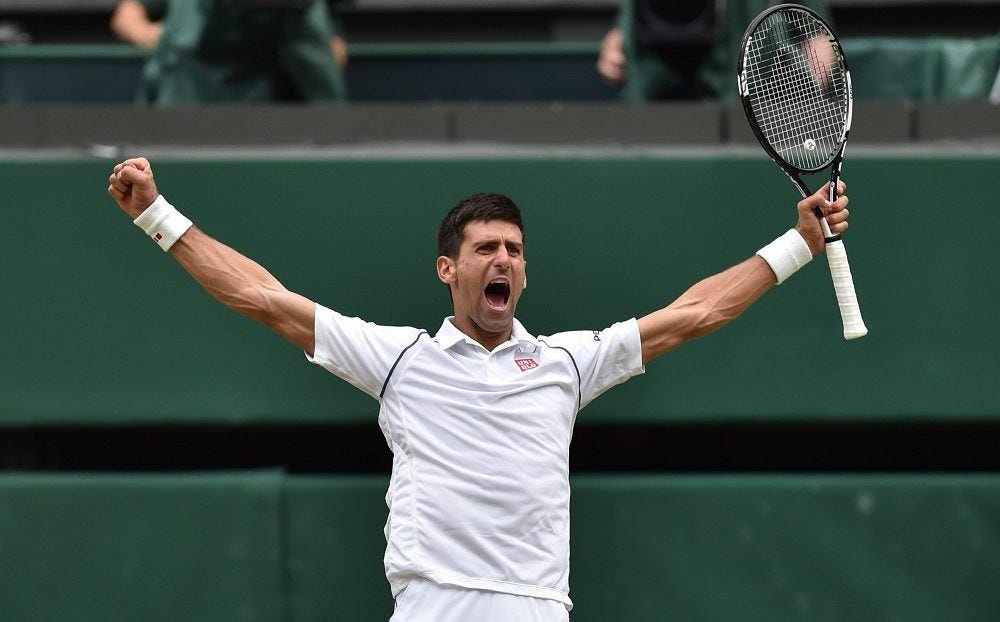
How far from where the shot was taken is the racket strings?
3465 millimetres

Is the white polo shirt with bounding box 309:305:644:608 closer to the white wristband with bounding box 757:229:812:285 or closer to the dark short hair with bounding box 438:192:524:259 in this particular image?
the dark short hair with bounding box 438:192:524:259

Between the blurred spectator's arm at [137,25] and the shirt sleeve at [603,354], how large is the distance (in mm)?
2570

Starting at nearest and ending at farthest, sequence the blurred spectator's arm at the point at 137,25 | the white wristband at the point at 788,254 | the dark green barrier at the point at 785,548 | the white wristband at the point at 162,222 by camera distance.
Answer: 1. the white wristband at the point at 162,222
2. the white wristband at the point at 788,254
3. the dark green barrier at the point at 785,548
4. the blurred spectator's arm at the point at 137,25

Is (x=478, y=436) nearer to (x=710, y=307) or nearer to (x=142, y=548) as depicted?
(x=710, y=307)

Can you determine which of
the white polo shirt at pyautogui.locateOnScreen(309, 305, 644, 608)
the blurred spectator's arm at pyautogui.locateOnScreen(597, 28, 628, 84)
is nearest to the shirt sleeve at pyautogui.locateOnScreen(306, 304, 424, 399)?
the white polo shirt at pyautogui.locateOnScreen(309, 305, 644, 608)

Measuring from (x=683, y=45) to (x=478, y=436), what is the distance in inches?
79.2

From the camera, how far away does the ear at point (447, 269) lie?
335 centimetres

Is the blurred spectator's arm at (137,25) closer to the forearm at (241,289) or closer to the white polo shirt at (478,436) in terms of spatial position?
the forearm at (241,289)

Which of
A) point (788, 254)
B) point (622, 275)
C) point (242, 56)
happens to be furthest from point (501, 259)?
point (242, 56)

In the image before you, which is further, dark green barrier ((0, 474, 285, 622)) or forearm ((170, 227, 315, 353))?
dark green barrier ((0, 474, 285, 622))

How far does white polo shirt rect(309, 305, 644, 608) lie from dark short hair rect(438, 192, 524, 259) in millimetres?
213

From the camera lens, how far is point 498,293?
333 centimetres

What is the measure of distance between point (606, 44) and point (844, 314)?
8.14ft

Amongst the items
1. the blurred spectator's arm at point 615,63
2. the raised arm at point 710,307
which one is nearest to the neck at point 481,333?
the raised arm at point 710,307
